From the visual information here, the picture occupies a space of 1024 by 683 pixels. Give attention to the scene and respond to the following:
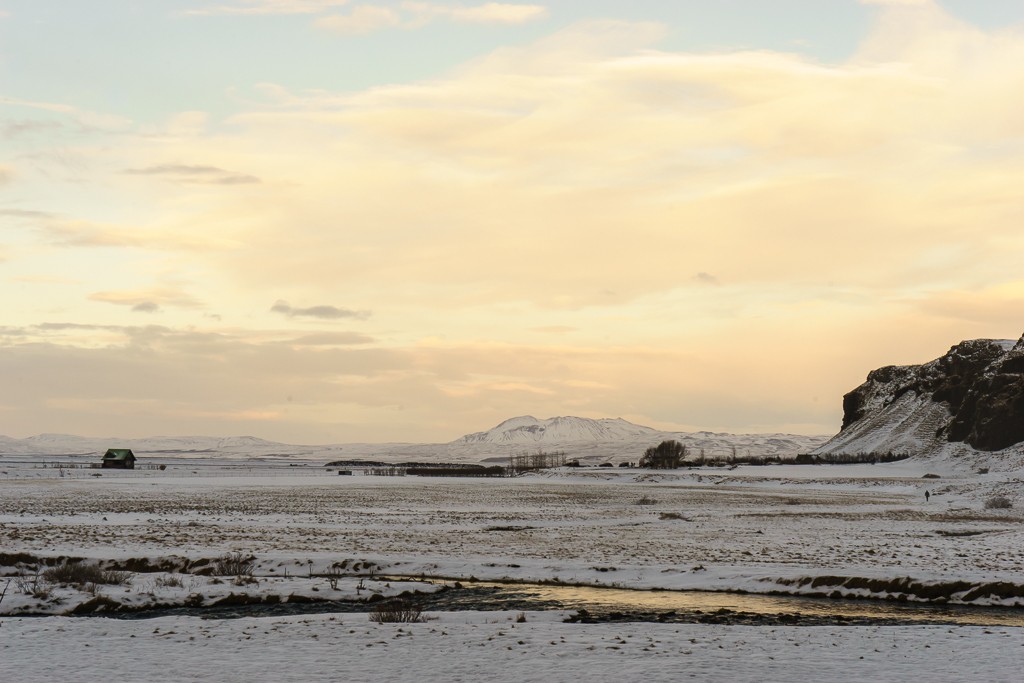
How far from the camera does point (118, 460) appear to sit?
16700 cm

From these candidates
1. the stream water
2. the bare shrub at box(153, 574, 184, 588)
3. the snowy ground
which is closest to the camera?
the snowy ground

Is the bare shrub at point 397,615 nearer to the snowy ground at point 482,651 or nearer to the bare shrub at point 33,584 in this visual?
the snowy ground at point 482,651

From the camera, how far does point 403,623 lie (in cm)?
2108

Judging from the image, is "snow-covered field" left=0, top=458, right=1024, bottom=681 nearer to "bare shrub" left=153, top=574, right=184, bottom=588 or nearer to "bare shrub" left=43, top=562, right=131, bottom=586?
"bare shrub" left=153, top=574, right=184, bottom=588

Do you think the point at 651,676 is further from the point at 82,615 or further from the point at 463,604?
the point at 82,615

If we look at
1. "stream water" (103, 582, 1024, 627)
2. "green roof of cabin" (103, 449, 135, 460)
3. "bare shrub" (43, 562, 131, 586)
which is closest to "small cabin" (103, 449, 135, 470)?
"green roof of cabin" (103, 449, 135, 460)

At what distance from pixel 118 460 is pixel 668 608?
6376 inches

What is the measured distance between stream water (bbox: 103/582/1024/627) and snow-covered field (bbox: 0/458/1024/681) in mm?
949

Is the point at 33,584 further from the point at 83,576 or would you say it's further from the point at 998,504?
the point at 998,504

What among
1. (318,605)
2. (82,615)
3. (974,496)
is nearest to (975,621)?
(318,605)

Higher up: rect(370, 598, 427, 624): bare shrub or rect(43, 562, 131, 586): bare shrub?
rect(43, 562, 131, 586): bare shrub

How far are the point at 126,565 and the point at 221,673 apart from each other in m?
15.5

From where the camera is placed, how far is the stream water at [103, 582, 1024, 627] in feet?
74.2

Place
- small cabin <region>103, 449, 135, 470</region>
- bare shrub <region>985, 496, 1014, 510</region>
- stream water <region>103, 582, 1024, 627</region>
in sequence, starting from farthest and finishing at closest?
small cabin <region>103, 449, 135, 470</region> → bare shrub <region>985, 496, 1014, 510</region> → stream water <region>103, 582, 1024, 627</region>
